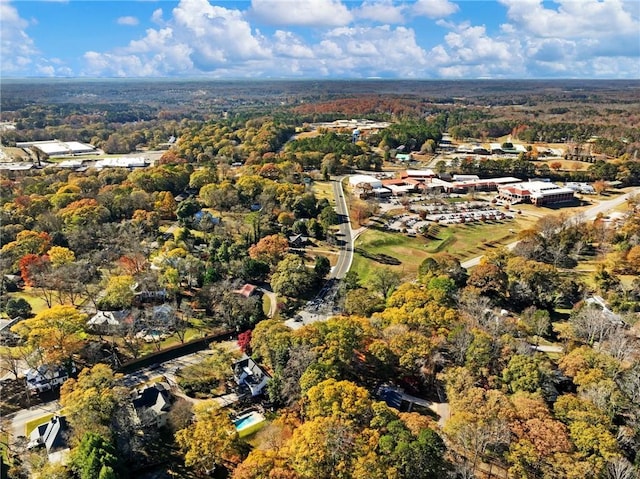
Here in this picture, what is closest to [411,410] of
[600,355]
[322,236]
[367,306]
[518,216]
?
[367,306]

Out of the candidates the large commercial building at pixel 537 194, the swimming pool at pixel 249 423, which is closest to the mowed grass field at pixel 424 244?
the large commercial building at pixel 537 194

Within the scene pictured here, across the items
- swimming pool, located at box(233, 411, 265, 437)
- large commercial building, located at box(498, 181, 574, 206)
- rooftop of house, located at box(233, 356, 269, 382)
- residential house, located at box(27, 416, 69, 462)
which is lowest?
swimming pool, located at box(233, 411, 265, 437)

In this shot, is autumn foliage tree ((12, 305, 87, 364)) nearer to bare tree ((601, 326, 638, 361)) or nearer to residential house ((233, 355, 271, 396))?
residential house ((233, 355, 271, 396))

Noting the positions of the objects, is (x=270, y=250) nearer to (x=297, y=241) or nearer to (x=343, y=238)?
(x=297, y=241)

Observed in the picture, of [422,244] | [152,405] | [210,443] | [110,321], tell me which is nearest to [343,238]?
[422,244]

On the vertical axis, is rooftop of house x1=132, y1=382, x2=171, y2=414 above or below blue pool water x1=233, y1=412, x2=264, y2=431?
above

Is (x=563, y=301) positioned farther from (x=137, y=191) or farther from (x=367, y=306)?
(x=137, y=191)

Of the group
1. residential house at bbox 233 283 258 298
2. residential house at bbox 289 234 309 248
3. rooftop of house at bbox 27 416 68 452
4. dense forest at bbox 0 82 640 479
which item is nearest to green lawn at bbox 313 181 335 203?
dense forest at bbox 0 82 640 479
